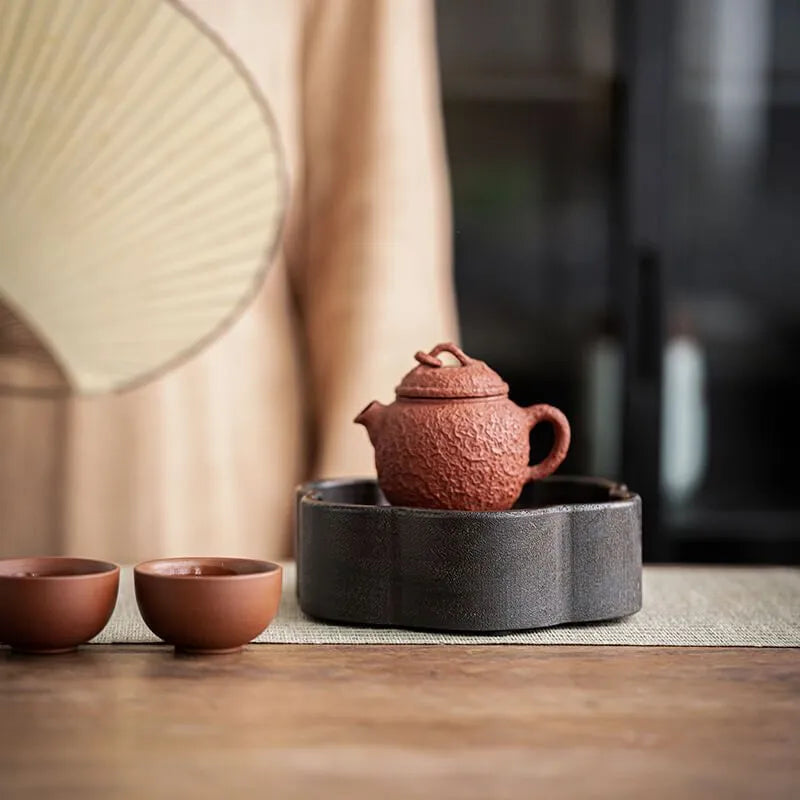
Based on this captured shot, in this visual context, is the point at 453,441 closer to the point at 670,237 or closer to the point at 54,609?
the point at 54,609

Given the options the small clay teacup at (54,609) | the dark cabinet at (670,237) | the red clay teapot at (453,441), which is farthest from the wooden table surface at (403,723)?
the dark cabinet at (670,237)

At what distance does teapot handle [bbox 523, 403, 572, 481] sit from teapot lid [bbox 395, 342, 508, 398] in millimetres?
28

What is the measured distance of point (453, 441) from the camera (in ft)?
2.75

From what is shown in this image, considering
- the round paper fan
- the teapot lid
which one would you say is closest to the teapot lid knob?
the teapot lid

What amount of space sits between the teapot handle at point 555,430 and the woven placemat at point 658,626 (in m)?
0.11

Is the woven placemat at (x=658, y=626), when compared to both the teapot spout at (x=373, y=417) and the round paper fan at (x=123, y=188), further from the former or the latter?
the round paper fan at (x=123, y=188)

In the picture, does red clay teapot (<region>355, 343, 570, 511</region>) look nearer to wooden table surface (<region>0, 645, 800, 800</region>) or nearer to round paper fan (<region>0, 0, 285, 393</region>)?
wooden table surface (<region>0, 645, 800, 800</region>)

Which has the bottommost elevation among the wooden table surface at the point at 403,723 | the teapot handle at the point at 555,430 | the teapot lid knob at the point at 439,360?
the wooden table surface at the point at 403,723

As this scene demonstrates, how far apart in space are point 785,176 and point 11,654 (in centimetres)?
185

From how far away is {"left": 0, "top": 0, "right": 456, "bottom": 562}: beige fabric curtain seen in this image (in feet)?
4.86

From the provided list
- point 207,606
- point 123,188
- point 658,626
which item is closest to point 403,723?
point 207,606

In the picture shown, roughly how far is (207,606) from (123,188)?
0.74 meters

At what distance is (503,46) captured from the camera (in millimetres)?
2158

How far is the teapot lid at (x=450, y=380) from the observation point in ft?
2.79
